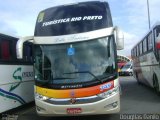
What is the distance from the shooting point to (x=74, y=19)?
12.2 meters

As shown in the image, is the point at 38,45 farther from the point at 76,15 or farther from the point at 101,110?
the point at 101,110

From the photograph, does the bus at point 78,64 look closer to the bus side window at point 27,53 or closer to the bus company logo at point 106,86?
the bus company logo at point 106,86

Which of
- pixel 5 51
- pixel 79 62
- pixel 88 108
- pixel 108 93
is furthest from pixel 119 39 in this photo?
pixel 5 51

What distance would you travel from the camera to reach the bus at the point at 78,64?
11133 millimetres

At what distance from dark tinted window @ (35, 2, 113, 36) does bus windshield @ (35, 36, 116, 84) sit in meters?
0.52

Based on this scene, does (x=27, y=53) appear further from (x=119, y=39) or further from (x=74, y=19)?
(x=119, y=39)

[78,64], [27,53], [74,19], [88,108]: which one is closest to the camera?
[88,108]

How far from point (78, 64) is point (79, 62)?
68mm

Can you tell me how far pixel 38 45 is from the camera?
12062 mm

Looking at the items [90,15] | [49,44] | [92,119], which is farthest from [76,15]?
[92,119]

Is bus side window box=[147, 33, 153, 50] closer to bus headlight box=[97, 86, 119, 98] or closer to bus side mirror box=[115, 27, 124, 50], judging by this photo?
bus side mirror box=[115, 27, 124, 50]

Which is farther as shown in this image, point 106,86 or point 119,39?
point 119,39

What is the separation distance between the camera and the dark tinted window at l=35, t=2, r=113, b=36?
11.9m

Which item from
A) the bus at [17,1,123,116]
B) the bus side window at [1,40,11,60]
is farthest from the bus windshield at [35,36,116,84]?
the bus side window at [1,40,11,60]
